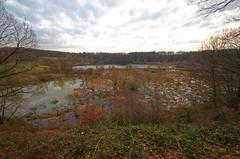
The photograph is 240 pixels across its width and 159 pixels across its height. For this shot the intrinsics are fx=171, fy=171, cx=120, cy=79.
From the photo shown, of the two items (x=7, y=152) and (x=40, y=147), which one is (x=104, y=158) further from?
(x=7, y=152)

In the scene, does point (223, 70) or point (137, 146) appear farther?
point (223, 70)

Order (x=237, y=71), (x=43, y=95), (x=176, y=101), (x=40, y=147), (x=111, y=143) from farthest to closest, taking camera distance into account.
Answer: (x=43, y=95)
(x=176, y=101)
(x=237, y=71)
(x=40, y=147)
(x=111, y=143)

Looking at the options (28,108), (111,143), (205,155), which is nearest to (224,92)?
(205,155)

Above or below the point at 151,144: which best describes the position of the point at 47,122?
below

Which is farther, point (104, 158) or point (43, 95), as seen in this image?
point (43, 95)

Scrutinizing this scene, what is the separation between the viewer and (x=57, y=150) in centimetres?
715

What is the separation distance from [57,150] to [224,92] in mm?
18352

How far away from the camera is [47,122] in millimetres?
18094

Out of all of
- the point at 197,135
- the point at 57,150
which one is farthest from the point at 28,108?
the point at 197,135

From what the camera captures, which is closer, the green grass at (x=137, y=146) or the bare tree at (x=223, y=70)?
the green grass at (x=137, y=146)

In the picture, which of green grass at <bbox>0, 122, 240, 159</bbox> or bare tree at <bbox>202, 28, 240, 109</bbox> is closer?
green grass at <bbox>0, 122, 240, 159</bbox>

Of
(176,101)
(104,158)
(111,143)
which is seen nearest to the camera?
(104,158)

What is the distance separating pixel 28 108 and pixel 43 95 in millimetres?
7628

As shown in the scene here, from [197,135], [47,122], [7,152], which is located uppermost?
[197,135]
